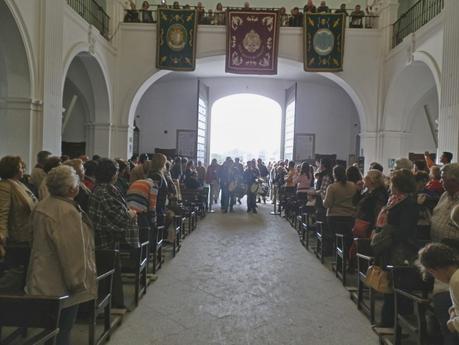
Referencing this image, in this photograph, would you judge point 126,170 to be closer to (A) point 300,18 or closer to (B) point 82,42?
(B) point 82,42

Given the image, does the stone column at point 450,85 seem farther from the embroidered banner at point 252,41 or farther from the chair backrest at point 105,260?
the chair backrest at point 105,260

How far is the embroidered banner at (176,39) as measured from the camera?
497 inches

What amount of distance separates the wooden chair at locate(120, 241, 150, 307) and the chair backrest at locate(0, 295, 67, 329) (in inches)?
79.6

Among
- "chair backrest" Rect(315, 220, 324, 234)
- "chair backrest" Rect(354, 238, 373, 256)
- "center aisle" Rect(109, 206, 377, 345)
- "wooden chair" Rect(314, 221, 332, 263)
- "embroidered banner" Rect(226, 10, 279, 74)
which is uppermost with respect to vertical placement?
"embroidered banner" Rect(226, 10, 279, 74)

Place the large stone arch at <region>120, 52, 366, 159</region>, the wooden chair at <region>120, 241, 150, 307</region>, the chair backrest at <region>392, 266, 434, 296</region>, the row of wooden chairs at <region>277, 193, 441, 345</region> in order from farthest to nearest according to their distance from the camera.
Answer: the large stone arch at <region>120, 52, 366, 159</region> < the wooden chair at <region>120, 241, 150, 307</region> < the chair backrest at <region>392, 266, 434, 296</region> < the row of wooden chairs at <region>277, 193, 441, 345</region>

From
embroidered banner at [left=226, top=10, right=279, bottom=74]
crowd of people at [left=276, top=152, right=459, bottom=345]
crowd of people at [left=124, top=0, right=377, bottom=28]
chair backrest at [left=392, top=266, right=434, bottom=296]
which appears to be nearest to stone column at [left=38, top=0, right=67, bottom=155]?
crowd of people at [left=124, top=0, right=377, bottom=28]

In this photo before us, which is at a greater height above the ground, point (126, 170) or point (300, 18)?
point (300, 18)

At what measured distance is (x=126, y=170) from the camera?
6.85 metres

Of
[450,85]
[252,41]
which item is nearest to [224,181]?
[252,41]

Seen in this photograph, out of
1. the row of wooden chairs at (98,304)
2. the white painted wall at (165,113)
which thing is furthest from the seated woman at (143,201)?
the white painted wall at (165,113)

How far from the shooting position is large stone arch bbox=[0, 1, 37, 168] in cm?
790

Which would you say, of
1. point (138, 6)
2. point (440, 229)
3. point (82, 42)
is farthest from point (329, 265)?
point (138, 6)

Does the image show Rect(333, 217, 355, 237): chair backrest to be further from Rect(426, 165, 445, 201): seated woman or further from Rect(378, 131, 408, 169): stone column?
Rect(378, 131, 408, 169): stone column

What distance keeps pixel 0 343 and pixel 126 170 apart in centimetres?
376
